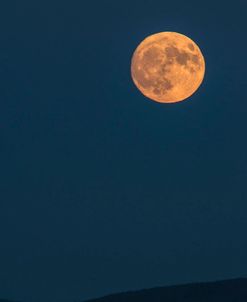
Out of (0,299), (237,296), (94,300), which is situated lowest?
(237,296)

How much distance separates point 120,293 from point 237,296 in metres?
14.4

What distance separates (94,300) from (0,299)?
1199 inches

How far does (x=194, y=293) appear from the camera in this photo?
248 ft

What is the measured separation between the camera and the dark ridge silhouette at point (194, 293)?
7206cm

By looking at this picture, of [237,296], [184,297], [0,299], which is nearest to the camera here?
[237,296]

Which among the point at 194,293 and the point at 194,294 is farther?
the point at 194,293

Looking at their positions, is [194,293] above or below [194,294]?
above

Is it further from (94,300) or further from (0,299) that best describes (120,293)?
(0,299)

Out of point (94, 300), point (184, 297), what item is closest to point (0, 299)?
point (94, 300)

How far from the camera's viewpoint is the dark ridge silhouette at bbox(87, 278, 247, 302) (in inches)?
2837

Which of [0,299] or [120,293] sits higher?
[0,299]

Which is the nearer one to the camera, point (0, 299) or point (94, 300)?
point (94, 300)

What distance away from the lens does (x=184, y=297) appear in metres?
75.6

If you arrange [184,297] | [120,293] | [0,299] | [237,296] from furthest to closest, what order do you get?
1. [0,299]
2. [120,293]
3. [184,297]
4. [237,296]
